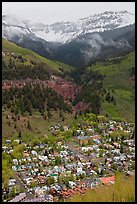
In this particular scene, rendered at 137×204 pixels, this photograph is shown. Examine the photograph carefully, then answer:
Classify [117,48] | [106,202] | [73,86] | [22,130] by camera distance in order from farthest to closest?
[117,48] < [73,86] < [22,130] < [106,202]

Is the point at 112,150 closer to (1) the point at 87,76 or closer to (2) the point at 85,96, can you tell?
(2) the point at 85,96

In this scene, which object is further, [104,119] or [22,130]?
[104,119]

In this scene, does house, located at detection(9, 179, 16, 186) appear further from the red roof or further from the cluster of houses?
the red roof

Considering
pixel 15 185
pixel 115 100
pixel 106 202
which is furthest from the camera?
pixel 115 100

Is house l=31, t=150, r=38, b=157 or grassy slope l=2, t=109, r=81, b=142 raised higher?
grassy slope l=2, t=109, r=81, b=142

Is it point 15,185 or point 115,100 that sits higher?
point 115,100

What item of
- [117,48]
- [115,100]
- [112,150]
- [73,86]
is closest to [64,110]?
[115,100]

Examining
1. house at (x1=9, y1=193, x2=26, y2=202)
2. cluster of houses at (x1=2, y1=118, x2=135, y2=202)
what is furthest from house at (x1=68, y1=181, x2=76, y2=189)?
house at (x1=9, y1=193, x2=26, y2=202)
